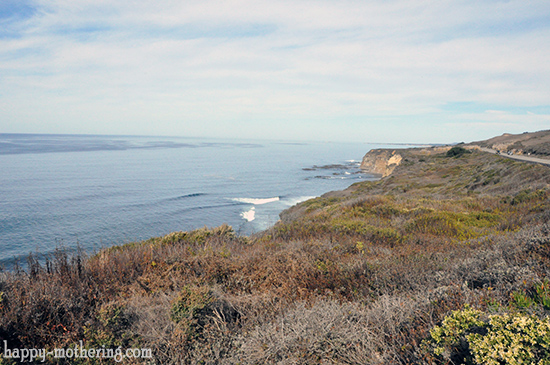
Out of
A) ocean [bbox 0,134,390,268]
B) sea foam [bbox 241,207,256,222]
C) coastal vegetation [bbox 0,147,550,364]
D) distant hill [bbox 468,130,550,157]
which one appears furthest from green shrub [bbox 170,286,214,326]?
distant hill [bbox 468,130,550,157]

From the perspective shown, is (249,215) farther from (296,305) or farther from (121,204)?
(296,305)

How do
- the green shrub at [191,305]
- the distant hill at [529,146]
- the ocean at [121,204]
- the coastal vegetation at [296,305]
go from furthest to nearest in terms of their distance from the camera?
1. the distant hill at [529,146]
2. the ocean at [121,204]
3. the green shrub at [191,305]
4. the coastal vegetation at [296,305]

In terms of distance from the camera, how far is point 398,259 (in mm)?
5703

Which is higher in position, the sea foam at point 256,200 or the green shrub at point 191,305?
the green shrub at point 191,305

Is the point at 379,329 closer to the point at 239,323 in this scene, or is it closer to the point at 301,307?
the point at 301,307

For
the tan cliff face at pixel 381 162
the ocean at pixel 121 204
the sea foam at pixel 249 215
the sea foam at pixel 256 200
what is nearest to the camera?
the ocean at pixel 121 204

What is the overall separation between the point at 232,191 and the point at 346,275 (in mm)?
44534

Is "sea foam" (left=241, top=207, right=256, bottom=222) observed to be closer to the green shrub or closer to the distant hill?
the green shrub

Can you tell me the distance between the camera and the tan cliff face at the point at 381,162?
242 feet

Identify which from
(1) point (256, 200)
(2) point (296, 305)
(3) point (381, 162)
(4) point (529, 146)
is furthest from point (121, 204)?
(3) point (381, 162)

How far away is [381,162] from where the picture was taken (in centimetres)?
8344

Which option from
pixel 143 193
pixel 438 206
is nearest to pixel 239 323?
pixel 438 206

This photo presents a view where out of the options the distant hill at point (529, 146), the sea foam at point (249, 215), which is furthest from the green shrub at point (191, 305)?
the distant hill at point (529, 146)

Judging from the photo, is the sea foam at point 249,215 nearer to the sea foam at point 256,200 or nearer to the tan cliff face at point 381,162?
the sea foam at point 256,200
